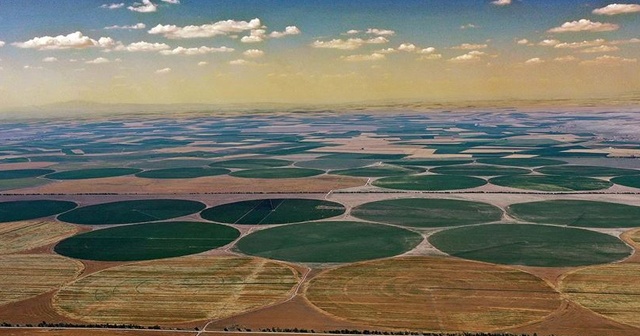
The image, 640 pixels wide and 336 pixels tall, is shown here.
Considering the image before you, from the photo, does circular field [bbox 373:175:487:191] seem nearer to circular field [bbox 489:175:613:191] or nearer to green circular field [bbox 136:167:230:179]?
circular field [bbox 489:175:613:191]

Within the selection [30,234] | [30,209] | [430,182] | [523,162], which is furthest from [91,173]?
[523,162]

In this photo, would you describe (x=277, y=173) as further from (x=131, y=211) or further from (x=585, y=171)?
(x=585, y=171)

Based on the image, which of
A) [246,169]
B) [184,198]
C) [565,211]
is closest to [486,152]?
[246,169]

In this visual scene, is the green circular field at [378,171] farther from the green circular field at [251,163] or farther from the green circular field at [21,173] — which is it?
the green circular field at [21,173]

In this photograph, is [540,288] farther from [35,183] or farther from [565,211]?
[35,183]

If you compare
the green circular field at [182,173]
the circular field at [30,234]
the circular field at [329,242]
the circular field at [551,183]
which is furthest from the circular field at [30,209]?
the circular field at [551,183]

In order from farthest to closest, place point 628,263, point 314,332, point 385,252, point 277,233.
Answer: point 277,233 < point 385,252 < point 628,263 < point 314,332
